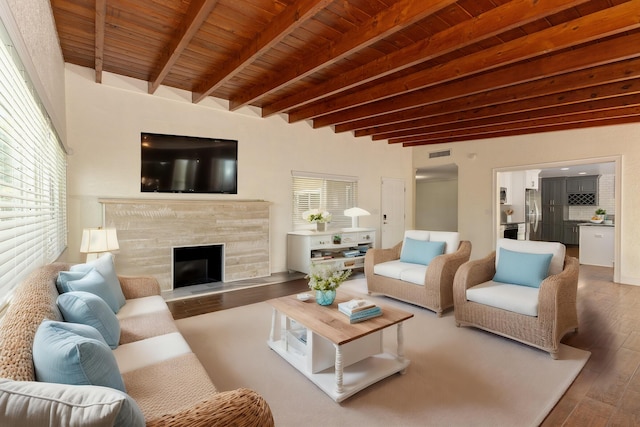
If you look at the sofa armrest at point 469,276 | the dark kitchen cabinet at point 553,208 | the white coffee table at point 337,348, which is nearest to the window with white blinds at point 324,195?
the sofa armrest at point 469,276

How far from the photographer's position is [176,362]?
166 centimetres

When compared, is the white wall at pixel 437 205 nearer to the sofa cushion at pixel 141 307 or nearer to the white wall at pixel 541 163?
the white wall at pixel 541 163

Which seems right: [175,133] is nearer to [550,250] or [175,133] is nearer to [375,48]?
[375,48]

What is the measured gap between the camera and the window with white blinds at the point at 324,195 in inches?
235

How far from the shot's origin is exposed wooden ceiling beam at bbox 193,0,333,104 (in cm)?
237

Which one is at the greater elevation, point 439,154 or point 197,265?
point 439,154

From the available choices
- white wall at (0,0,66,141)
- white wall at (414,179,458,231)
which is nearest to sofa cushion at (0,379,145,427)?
white wall at (0,0,66,141)

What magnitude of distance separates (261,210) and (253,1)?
126 inches

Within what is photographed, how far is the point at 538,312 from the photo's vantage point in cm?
261

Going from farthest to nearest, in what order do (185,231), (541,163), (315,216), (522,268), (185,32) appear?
1. (541,163)
2. (315,216)
3. (185,231)
4. (522,268)
5. (185,32)

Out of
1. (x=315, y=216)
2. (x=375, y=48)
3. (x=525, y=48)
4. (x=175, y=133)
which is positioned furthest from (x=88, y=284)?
(x=525, y=48)

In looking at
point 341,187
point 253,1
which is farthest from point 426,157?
point 253,1

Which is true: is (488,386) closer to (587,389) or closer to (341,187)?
(587,389)

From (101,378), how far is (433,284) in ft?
10.3
